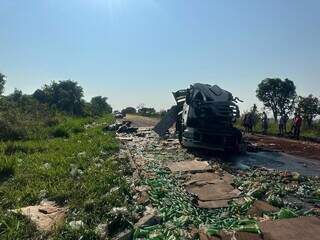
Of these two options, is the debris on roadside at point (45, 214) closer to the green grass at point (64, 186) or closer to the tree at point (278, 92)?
the green grass at point (64, 186)

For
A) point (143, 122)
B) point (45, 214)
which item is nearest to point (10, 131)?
point (45, 214)

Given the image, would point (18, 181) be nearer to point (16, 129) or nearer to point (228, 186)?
point (228, 186)

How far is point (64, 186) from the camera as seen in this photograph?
8.10m

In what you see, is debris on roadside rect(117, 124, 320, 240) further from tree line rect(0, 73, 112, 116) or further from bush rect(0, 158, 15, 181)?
tree line rect(0, 73, 112, 116)

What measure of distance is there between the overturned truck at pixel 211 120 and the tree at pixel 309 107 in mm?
19856

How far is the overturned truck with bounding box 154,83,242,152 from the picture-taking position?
14633 millimetres

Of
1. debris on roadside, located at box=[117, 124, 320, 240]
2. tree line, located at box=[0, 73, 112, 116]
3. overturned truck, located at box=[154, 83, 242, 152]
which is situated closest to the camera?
debris on roadside, located at box=[117, 124, 320, 240]

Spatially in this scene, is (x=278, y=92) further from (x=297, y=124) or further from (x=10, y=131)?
(x=10, y=131)

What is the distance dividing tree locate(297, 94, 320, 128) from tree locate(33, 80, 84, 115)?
2751 centimetres

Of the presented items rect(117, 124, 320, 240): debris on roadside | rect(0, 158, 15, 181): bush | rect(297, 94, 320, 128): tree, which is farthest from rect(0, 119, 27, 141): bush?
rect(297, 94, 320, 128): tree

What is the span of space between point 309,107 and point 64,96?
33.1 meters

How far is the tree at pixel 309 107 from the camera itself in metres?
33.4

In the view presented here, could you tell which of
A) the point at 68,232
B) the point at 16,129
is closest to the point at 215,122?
the point at 16,129

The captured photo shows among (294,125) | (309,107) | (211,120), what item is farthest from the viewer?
(309,107)
